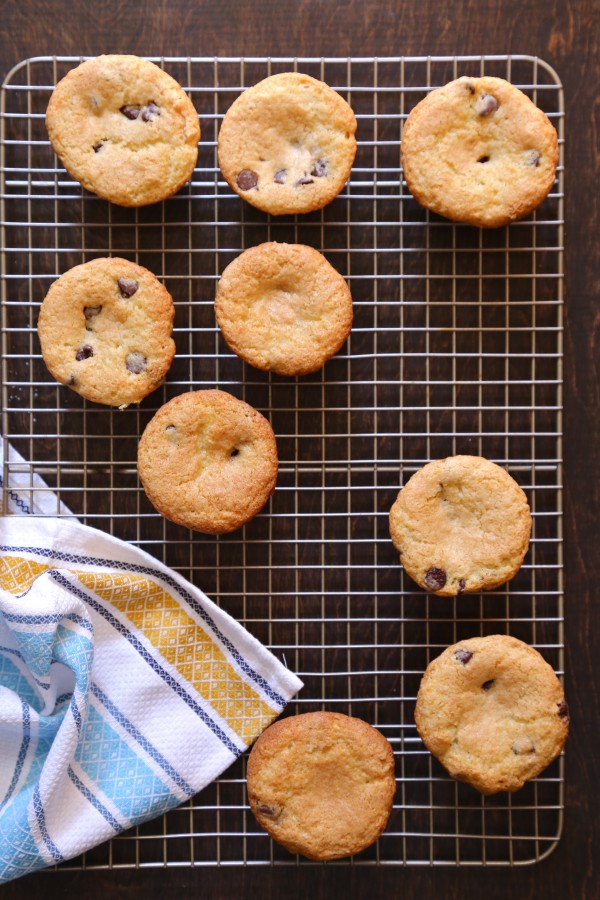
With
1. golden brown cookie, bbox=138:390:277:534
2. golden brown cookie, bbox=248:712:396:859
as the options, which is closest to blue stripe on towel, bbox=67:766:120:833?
golden brown cookie, bbox=248:712:396:859

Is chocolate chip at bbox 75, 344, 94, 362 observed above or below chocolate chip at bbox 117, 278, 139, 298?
below

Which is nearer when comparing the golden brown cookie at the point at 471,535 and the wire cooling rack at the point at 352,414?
the golden brown cookie at the point at 471,535

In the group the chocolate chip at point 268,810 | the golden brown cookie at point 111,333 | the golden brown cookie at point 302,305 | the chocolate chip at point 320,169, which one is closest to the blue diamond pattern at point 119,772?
the chocolate chip at point 268,810

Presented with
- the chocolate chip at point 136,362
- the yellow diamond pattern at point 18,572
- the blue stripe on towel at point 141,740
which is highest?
the chocolate chip at point 136,362

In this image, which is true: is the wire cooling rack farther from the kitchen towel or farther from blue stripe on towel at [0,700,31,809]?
blue stripe on towel at [0,700,31,809]

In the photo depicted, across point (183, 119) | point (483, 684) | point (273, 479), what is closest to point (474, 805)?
point (483, 684)

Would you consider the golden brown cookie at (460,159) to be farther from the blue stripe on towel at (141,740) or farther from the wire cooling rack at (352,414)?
the blue stripe on towel at (141,740)
